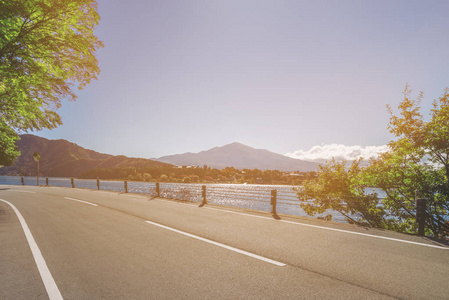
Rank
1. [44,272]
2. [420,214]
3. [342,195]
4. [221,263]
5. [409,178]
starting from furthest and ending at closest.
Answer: [342,195]
[409,178]
[420,214]
[221,263]
[44,272]

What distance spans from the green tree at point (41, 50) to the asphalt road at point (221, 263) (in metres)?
4.56

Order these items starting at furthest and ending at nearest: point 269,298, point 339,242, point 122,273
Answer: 1. point 339,242
2. point 122,273
3. point 269,298

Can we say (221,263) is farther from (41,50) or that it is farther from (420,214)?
(41,50)

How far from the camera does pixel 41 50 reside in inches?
277

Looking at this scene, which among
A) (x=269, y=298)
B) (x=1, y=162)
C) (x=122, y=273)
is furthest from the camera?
(x=1, y=162)

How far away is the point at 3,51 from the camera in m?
6.33

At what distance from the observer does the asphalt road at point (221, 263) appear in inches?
128

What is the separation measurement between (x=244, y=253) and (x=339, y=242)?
2600 mm

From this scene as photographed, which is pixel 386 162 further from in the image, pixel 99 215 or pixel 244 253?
pixel 99 215

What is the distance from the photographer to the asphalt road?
3.24 metres

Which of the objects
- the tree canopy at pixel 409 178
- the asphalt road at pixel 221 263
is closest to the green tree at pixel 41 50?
the asphalt road at pixel 221 263

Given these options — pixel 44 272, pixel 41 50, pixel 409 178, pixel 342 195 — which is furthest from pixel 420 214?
pixel 41 50

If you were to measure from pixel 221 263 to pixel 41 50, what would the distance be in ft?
27.1

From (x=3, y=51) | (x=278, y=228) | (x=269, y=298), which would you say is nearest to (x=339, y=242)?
(x=278, y=228)
